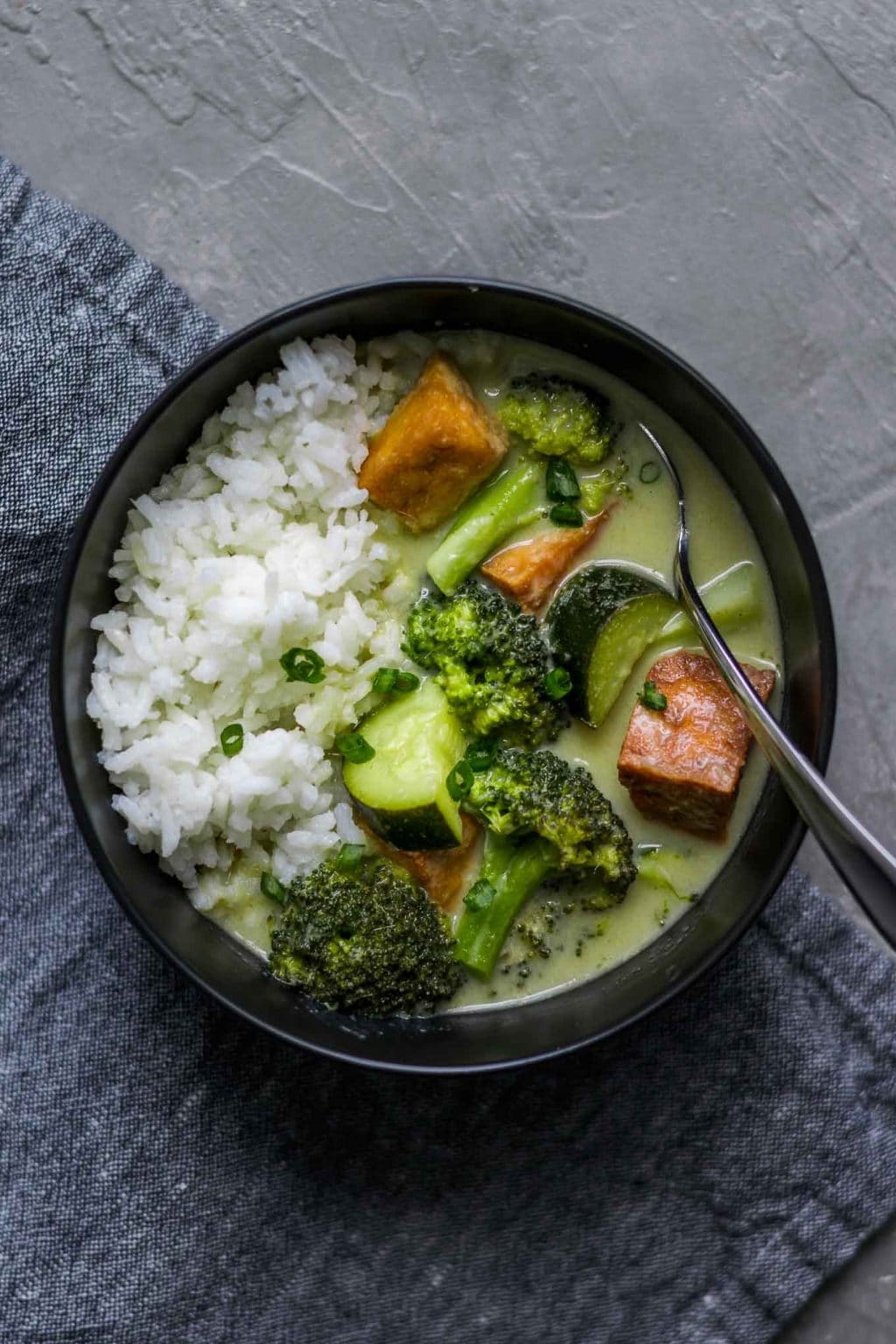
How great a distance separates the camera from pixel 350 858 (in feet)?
9.15

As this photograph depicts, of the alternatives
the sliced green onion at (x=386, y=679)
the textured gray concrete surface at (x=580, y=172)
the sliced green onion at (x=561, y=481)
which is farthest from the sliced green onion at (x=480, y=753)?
the textured gray concrete surface at (x=580, y=172)

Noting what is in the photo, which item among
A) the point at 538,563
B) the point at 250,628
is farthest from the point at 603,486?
the point at 250,628

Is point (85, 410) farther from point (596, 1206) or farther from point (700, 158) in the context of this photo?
point (596, 1206)

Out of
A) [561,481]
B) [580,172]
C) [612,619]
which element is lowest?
[612,619]

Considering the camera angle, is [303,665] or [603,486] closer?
[303,665]

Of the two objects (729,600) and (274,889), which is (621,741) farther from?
(274,889)

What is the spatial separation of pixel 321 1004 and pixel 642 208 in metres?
2.12

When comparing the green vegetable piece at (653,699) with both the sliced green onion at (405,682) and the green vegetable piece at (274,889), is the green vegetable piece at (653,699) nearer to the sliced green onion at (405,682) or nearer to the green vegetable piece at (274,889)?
the sliced green onion at (405,682)

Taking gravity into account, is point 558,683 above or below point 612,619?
below

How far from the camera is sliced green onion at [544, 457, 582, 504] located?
2824mm

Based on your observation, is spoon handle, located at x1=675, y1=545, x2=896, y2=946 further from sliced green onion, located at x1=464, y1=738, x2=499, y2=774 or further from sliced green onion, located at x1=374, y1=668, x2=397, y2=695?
sliced green onion, located at x1=374, y1=668, x2=397, y2=695

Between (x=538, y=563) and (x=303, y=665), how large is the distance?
0.61 meters

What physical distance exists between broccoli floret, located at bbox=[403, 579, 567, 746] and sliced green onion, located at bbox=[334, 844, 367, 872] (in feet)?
1.29

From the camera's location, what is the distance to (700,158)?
2.95m
